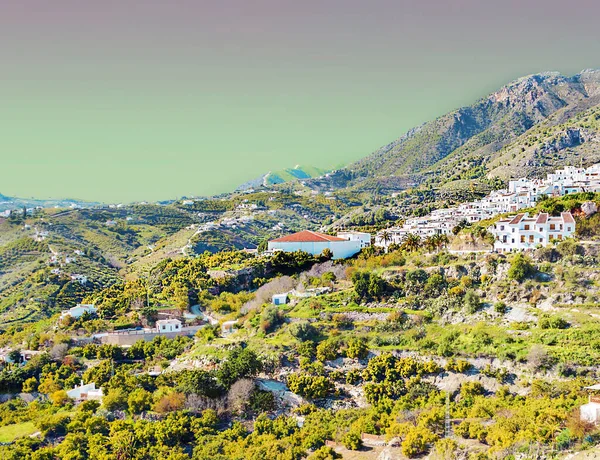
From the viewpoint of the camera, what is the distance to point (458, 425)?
27.7m

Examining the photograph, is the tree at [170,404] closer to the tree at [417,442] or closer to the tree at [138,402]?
the tree at [138,402]

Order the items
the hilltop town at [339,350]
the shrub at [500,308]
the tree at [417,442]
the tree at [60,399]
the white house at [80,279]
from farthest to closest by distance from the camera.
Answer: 1. the white house at [80,279]
2. the shrub at [500,308]
3. the tree at [60,399]
4. the hilltop town at [339,350]
5. the tree at [417,442]

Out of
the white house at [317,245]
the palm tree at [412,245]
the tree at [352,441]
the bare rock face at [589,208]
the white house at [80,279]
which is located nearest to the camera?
the tree at [352,441]

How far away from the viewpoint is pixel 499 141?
143125mm

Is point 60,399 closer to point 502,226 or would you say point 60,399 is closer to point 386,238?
point 502,226

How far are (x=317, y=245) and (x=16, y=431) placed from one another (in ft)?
102

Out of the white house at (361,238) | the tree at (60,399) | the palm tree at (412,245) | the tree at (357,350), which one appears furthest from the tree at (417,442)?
the white house at (361,238)

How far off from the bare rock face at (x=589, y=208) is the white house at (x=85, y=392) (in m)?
32.5

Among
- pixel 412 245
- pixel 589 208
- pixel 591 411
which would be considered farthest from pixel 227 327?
pixel 589 208

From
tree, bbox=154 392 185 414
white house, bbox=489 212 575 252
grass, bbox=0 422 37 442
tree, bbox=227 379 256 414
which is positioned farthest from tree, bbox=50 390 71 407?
white house, bbox=489 212 575 252

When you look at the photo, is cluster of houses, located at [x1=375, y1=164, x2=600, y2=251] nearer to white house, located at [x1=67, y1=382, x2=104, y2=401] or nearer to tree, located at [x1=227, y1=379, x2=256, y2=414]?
tree, located at [x1=227, y1=379, x2=256, y2=414]

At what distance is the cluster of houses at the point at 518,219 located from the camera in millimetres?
42188

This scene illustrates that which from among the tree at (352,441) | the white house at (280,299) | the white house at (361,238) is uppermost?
the white house at (361,238)

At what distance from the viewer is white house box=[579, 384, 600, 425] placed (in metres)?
24.7
